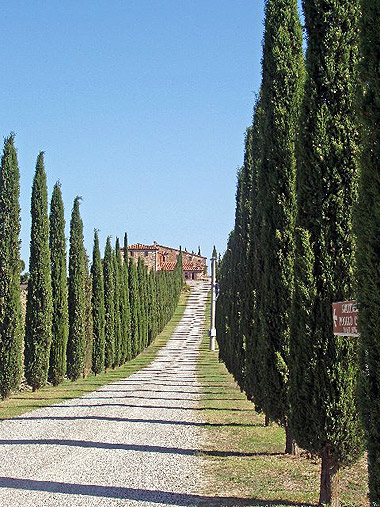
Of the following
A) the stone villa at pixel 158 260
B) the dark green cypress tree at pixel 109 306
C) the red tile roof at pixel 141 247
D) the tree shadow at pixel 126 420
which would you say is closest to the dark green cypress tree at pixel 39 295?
the tree shadow at pixel 126 420

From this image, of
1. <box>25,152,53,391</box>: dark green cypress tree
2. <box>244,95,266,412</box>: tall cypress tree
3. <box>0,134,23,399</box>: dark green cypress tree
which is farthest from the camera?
<box>25,152,53,391</box>: dark green cypress tree

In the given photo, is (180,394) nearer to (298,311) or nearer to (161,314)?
(298,311)

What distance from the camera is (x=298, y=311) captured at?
7668mm

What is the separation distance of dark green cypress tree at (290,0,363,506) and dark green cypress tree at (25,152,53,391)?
16.4 metres

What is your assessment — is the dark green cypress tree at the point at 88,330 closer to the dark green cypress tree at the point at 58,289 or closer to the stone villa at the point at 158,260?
the dark green cypress tree at the point at 58,289

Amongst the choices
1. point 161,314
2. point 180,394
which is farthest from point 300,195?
point 161,314

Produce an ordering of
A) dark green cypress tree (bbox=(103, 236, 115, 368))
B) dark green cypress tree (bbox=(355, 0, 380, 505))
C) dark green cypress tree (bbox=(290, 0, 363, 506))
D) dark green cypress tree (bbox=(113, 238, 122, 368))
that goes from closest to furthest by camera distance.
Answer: dark green cypress tree (bbox=(355, 0, 380, 505)) < dark green cypress tree (bbox=(290, 0, 363, 506)) < dark green cypress tree (bbox=(103, 236, 115, 368)) < dark green cypress tree (bbox=(113, 238, 122, 368))

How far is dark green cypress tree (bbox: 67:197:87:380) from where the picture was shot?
88.1ft

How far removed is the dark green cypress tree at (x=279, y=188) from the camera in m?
10.9

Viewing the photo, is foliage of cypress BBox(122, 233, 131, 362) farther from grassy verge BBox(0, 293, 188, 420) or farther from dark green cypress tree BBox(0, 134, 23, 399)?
dark green cypress tree BBox(0, 134, 23, 399)

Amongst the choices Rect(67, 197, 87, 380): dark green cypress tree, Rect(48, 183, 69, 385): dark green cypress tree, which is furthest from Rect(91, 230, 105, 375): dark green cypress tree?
Rect(48, 183, 69, 385): dark green cypress tree

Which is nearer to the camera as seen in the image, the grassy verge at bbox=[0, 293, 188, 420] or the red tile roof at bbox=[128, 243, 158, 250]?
the grassy verge at bbox=[0, 293, 188, 420]

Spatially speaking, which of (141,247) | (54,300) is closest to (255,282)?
(54,300)

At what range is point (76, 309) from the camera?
27.4 m
